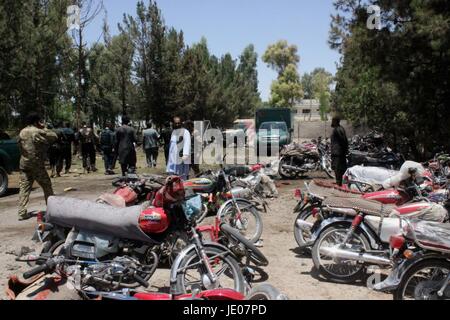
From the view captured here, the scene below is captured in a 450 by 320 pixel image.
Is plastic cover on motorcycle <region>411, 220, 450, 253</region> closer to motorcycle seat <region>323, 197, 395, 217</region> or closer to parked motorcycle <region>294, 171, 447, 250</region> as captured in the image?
motorcycle seat <region>323, 197, 395, 217</region>

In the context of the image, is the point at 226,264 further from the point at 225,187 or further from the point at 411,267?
the point at 225,187

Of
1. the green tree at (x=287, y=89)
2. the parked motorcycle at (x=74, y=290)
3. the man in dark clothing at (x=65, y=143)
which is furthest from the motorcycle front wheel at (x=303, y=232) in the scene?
the green tree at (x=287, y=89)

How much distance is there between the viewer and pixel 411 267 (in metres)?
4.24

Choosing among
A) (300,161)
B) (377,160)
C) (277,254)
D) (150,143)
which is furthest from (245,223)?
(150,143)

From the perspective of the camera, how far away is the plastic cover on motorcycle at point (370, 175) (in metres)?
8.15

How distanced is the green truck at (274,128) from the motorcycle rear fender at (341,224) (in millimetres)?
13088

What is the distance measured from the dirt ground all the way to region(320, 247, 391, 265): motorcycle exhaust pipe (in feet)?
1.15

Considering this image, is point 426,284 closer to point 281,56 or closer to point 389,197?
point 389,197

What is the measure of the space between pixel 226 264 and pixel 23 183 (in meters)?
5.64

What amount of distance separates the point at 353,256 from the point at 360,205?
0.67 m

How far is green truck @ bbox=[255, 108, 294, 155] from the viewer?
20.6m

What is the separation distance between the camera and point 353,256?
509cm

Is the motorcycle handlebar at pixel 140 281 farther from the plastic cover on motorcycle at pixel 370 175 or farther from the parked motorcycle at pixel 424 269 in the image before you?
the plastic cover on motorcycle at pixel 370 175
